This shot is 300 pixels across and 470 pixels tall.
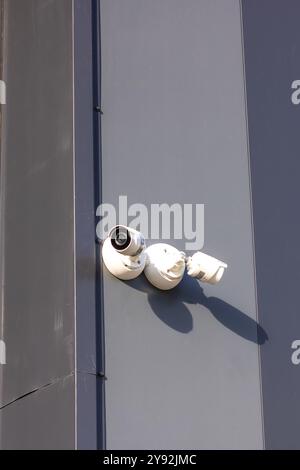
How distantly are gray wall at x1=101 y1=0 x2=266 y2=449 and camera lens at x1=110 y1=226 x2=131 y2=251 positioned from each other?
0.74 feet

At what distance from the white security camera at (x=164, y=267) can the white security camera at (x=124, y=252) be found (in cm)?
5

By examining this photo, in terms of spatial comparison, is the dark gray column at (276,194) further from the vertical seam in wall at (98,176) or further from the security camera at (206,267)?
the vertical seam in wall at (98,176)

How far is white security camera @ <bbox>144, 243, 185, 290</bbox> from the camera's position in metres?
5.96

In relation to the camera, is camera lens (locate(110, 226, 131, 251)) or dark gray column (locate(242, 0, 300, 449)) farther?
dark gray column (locate(242, 0, 300, 449))

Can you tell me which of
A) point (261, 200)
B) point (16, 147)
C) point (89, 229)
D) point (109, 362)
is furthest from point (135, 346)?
point (16, 147)

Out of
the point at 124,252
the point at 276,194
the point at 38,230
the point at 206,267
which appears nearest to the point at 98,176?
the point at 38,230

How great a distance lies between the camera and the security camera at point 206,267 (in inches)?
233

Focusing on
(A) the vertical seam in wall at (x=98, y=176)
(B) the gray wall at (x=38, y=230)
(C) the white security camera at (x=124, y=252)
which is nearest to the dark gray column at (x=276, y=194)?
(C) the white security camera at (x=124, y=252)

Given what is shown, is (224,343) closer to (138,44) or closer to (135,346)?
(135,346)

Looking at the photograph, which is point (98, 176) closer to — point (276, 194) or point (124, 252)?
point (124, 252)

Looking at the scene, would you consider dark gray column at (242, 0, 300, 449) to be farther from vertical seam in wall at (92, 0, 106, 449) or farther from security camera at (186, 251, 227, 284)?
vertical seam in wall at (92, 0, 106, 449)

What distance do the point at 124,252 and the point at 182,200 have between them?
0.58 metres

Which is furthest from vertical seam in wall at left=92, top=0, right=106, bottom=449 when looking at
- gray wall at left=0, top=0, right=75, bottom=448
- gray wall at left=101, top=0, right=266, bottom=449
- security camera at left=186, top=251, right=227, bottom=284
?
security camera at left=186, top=251, right=227, bottom=284
